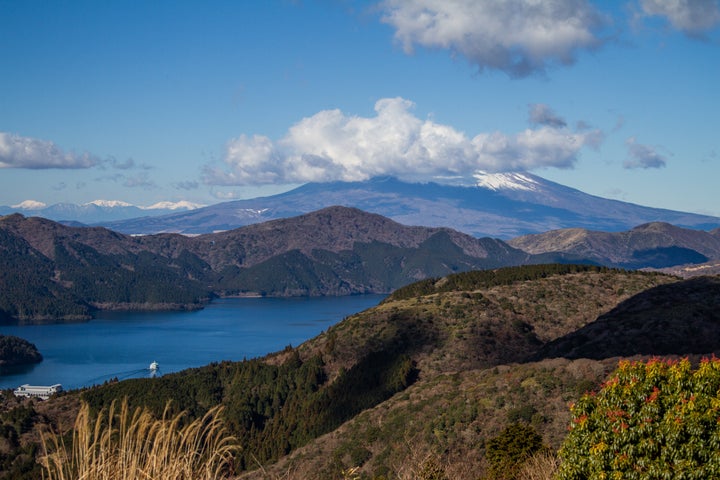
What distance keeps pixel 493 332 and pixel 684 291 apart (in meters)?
24.1

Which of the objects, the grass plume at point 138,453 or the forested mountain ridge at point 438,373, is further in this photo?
the forested mountain ridge at point 438,373

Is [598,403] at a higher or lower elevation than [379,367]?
higher

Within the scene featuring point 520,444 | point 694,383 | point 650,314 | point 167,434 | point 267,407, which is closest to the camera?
point 167,434

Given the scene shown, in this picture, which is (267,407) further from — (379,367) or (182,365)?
(182,365)

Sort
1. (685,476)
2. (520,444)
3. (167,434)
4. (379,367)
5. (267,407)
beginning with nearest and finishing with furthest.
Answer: (167,434) < (685,476) < (520,444) < (379,367) < (267,407)

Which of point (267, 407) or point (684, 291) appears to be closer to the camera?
point (684, 291)

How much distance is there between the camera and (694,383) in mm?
14172

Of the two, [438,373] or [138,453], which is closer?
[138,453]

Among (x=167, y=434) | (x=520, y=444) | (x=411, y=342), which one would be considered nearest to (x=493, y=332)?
(x=411, y=342)

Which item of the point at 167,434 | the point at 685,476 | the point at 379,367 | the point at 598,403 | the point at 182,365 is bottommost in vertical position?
the point at 182,365

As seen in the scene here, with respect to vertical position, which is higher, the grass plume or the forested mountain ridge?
the grass plume

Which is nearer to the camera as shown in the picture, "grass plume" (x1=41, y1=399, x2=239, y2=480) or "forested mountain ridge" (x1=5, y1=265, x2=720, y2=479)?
"grass plume" (x1=41, y1=399, x2=239, y2=480)

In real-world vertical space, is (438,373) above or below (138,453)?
below

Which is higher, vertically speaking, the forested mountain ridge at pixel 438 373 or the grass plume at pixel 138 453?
the grass plume at pixel 138 453
